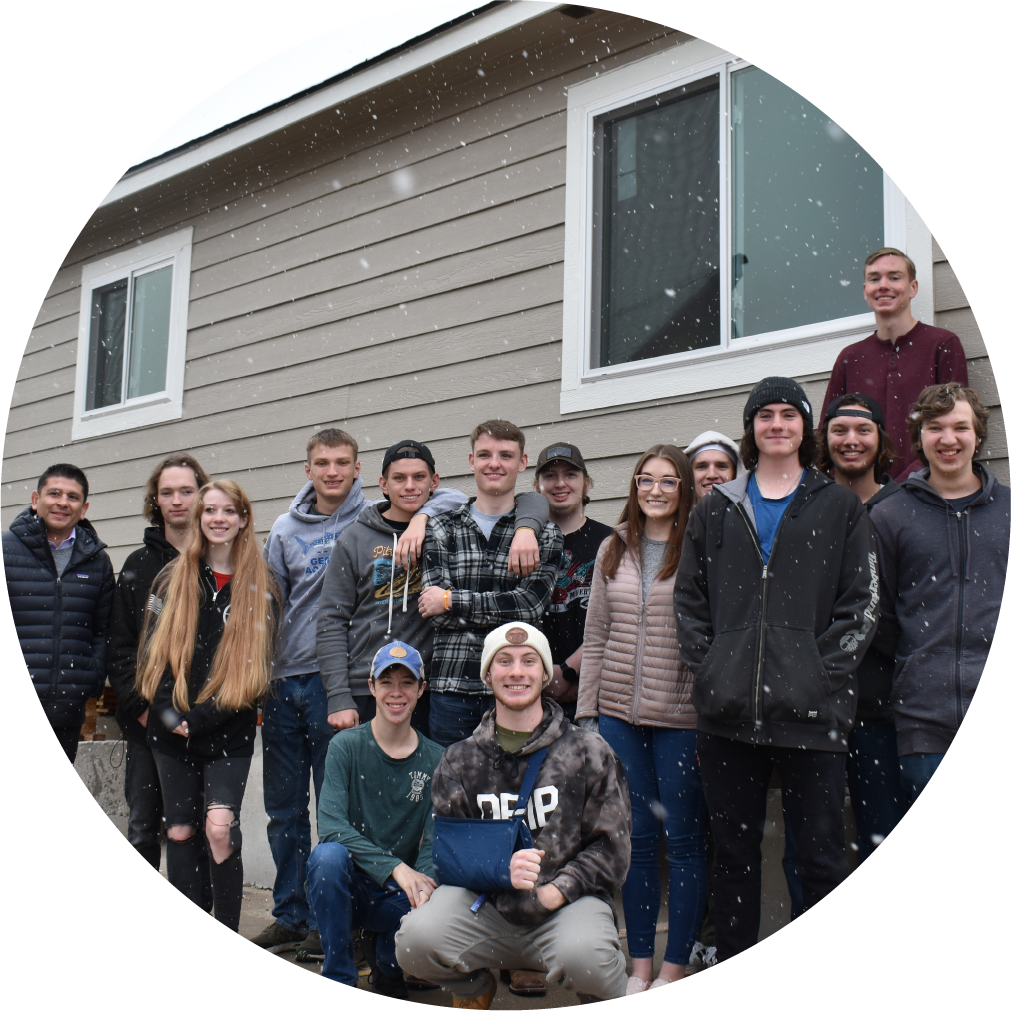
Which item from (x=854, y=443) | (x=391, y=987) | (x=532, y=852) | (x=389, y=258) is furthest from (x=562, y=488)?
(x=389, y=258)

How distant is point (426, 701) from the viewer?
3488 millimetres

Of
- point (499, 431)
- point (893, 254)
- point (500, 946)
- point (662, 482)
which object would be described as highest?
point (893, 254)

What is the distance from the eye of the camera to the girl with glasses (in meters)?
2.92

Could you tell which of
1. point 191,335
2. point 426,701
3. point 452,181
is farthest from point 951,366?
point 191,335

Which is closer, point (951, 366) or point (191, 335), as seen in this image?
point (951, 366)

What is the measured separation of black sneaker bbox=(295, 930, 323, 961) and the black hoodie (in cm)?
216

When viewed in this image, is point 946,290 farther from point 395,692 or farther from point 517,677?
point 395,692

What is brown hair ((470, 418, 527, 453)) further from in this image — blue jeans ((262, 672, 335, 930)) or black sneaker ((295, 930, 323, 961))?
black sneaker ((295, 930, 323, 961))

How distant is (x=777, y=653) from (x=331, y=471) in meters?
1.95

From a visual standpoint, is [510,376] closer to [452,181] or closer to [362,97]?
[452,181]

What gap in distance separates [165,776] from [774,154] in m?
3.54

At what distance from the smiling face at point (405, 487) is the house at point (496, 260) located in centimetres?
123

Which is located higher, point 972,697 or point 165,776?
point 972,697

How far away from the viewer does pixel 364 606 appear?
11.5 feet
